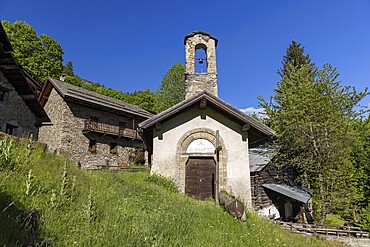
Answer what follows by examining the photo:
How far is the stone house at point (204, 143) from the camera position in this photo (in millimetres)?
10055

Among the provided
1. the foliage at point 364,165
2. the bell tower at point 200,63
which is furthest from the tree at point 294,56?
the bell tower at point 200,63

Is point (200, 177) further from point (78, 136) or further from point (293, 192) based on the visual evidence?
point (78, 136)

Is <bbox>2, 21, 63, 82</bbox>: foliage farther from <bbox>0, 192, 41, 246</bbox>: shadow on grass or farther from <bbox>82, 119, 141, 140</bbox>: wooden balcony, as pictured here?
<bbox>0, 192, 41, 246</bbox>: shadow on grass

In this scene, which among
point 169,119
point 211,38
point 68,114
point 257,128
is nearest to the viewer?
point 257,128

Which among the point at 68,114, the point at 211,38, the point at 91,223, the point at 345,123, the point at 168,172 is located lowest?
the point at 91,223

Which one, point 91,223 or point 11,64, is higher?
point 11,64

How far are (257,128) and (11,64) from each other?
40.6ft

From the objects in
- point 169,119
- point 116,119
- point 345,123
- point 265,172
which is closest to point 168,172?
point 169,119

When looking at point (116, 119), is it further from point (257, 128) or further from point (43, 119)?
point (257, 128)

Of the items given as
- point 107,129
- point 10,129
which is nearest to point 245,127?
point 10,129

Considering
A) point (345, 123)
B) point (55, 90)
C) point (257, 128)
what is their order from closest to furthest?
point (257, 128), point (345, 123), point (55, 90)

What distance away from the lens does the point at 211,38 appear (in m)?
13.0

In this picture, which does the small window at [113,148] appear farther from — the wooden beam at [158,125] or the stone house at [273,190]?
the wooden beam at [158,125]

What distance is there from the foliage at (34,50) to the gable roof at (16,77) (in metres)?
18.6
